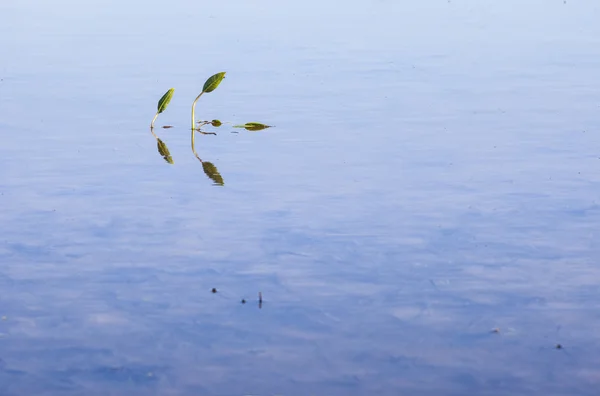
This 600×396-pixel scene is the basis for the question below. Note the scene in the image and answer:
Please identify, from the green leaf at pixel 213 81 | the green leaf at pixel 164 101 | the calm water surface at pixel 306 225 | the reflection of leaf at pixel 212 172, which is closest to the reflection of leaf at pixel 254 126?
the calm water surface at pixel 306 225

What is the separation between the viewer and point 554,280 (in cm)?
525

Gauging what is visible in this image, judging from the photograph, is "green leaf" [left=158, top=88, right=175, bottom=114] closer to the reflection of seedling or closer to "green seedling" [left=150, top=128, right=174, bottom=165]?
the reflection of seedling

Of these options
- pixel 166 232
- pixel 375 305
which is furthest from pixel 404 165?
pixel 375 305

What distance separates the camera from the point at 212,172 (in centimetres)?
734

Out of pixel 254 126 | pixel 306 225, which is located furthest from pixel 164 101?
pixel 306 225

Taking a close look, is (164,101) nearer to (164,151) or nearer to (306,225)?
(164,151)

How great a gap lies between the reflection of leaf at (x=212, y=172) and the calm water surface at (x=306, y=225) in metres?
0.07

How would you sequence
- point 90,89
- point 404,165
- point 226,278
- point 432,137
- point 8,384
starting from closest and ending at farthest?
point 8,384
point 226,278
point 404,165
point 432,137
point 90,89

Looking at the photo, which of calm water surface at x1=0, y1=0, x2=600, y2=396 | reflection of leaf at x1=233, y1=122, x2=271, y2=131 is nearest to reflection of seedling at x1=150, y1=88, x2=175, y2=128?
calm water surface at x1=0, y1=0, x2=600, y2=396

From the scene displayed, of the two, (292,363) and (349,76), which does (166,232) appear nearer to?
(292,363)

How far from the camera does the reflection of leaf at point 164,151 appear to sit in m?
7.74

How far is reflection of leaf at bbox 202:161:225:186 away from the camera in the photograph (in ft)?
23.3

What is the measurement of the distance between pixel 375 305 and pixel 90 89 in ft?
19.2

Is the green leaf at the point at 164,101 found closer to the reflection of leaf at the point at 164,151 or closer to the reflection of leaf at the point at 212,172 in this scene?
the reflection of leaf at the point at 164,151
